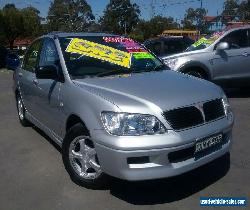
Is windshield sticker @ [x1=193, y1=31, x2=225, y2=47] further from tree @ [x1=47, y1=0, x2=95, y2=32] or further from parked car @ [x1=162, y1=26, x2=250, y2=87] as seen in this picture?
tree @ [x1=47, y1=0, x2=95, y2=32]

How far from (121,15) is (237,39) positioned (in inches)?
3498

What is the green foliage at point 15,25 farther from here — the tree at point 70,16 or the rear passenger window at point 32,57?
the rear passenger window at point 32,57

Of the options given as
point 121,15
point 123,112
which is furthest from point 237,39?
point 121,15

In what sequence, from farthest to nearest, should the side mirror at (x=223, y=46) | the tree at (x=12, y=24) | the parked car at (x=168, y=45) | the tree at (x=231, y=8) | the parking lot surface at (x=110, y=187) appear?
the tree at (x=231, y=8) < the tree at (x=12, y=24) < the parked car at (x=168, y=45) < the side mirror at (x=223, y=46) < the parking lot surface at (x=110, y=187)

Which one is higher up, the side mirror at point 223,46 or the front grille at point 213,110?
the side mirror at point 223,46

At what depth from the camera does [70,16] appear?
6638 cm

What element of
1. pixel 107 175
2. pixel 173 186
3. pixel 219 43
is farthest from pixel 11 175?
pixel 219 43

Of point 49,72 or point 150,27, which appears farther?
point 150,27

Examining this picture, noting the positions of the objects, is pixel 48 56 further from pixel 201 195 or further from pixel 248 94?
pixel 248 94

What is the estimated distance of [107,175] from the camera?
4410 millimetres

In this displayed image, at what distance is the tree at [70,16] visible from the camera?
2714 inches

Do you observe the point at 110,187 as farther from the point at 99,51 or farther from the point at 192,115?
the point at 99,51

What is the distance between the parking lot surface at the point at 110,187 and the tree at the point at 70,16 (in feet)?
200

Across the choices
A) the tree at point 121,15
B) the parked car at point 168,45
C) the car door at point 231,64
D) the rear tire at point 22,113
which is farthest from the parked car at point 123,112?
the tree at point 121,15
